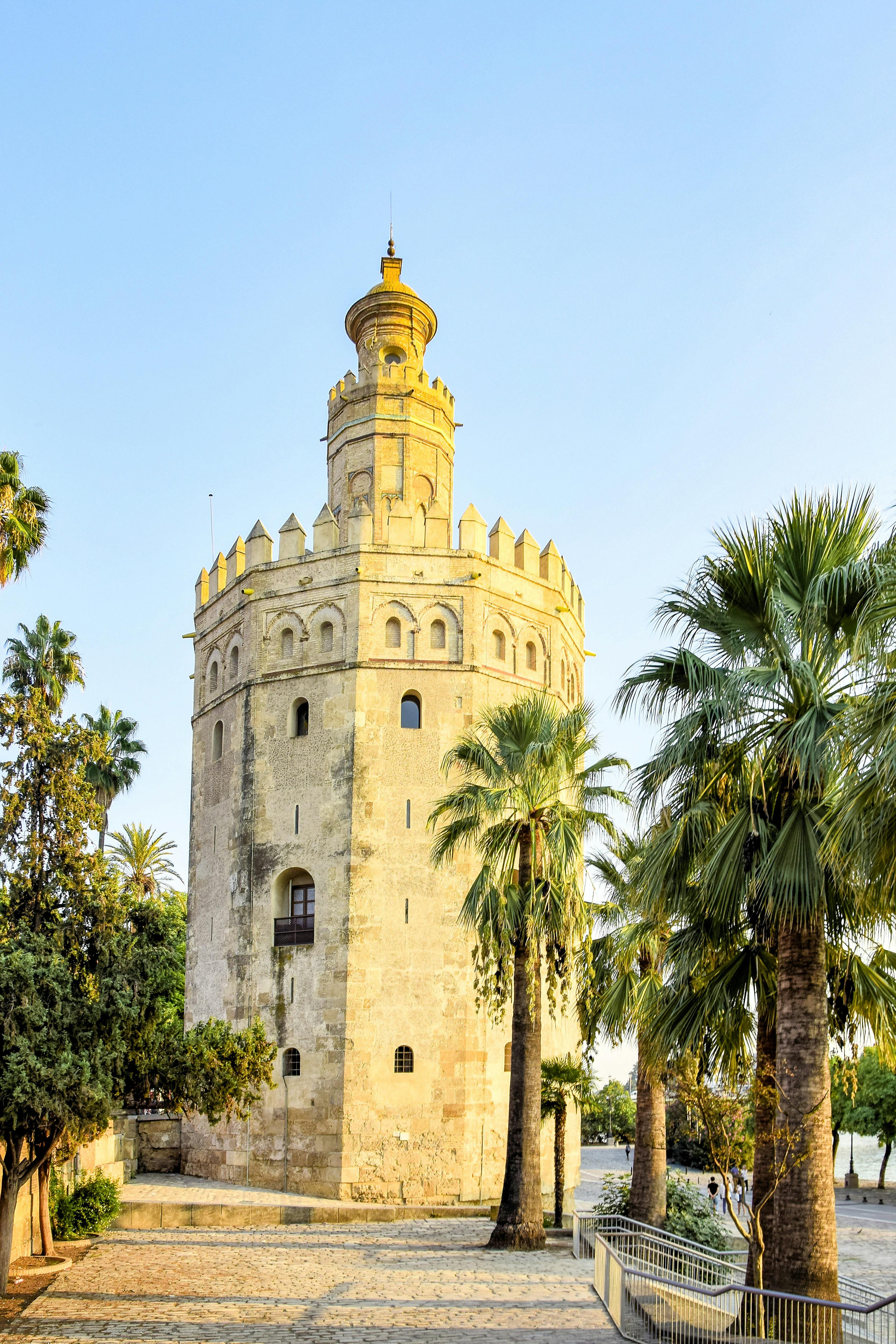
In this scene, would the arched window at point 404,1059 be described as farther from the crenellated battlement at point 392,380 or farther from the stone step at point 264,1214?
the crenellated battlement at point 392,380

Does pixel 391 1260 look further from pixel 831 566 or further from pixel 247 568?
pixel 247 568

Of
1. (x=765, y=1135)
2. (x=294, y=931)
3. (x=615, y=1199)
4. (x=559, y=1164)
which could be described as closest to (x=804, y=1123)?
(x=765, y=1135)

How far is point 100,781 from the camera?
40.4 meters

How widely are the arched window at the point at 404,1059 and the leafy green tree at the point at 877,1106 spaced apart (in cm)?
2298

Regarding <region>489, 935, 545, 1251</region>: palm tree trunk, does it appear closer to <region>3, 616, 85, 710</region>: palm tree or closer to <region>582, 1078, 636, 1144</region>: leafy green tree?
<region>3, 616, 85, 710</region>: palm tree

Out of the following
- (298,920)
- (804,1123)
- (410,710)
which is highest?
(410,710)

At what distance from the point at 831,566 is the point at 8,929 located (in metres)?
10.6

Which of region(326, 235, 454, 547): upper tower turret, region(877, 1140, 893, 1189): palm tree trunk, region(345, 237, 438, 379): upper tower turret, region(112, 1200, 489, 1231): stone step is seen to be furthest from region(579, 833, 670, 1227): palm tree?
region(877, 1140, 893, 1189): palm tree trunk

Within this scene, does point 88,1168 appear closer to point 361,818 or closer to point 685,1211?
point 361,818

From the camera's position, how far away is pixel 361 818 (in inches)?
1037

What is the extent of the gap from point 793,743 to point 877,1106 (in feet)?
124

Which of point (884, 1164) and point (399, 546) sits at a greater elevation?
point (399, 546)

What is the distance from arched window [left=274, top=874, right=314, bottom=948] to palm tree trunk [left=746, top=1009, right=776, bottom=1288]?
1535 cm

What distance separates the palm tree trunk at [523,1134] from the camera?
1870 cm
